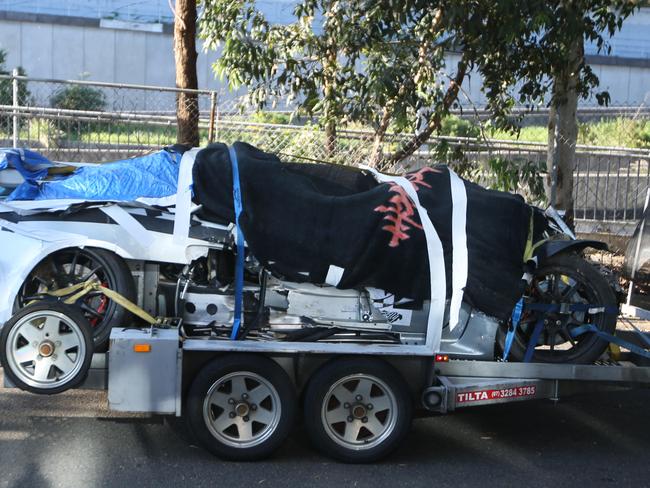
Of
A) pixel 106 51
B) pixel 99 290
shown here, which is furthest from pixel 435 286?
pixel 106 51

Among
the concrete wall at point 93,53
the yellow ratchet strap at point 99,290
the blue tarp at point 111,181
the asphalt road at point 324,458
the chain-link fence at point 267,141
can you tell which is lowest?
the asphalt road at point 324,458

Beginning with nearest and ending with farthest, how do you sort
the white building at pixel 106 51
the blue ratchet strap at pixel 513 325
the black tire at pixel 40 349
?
the black tire at pixel 40 349 < the blue ratchet strap at pixel 513 325 < the white building at pixel 106 51

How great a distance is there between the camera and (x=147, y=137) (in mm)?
10328

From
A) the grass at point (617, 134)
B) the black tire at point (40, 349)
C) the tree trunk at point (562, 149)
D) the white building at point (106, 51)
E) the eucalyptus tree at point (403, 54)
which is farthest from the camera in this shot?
the white building at point (106, 51)

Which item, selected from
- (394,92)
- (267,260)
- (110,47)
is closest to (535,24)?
(394,92)

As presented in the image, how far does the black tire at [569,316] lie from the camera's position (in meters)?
6.21

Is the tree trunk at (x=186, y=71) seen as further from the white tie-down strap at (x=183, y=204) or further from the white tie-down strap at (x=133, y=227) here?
the white tie-down strap at (x=133, y=227)

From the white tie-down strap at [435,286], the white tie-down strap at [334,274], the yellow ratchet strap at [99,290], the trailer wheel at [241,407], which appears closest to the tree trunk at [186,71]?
the yellow ratchet strap at [99,290]

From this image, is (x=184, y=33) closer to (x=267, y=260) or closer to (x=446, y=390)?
(x=267, y=260)

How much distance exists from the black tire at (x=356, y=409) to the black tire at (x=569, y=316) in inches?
36.2

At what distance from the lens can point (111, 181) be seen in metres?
6.24

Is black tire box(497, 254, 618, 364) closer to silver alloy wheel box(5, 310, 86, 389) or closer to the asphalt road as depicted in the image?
the asphalt road

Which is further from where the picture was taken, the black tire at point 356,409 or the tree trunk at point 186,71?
the tree trunk at point 186,71

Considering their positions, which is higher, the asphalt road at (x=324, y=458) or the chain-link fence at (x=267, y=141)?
the chain-link fence at (x=267, y=141)
